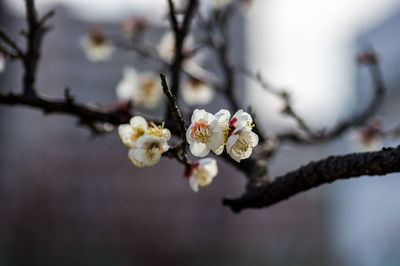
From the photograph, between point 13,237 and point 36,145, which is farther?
point 36,145

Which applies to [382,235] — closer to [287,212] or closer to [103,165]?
[287,212]

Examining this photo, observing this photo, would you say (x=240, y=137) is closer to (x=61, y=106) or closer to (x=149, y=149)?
(x=149, y=149)

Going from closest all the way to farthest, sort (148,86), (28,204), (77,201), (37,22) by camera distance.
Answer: (37,22)
(148,86)
(28,204)
(77,201)

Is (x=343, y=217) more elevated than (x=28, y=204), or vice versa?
(x=28, y=204)

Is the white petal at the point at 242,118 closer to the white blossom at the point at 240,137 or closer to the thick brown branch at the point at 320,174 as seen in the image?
the white blossom at the point at 240,137

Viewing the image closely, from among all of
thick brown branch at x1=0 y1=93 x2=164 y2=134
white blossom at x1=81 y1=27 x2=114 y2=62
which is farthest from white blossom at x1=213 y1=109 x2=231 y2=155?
white blossom at x1=81 y1=27 x2=114 y2=62

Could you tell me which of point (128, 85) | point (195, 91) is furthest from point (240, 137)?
point (195, 91)

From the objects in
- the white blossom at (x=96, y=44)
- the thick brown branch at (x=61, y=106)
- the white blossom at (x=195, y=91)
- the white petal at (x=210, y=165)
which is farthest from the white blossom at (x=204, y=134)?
the white blossom at (x=96, y=44)

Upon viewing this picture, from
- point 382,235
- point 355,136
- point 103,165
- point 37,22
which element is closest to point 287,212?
point 382,235
